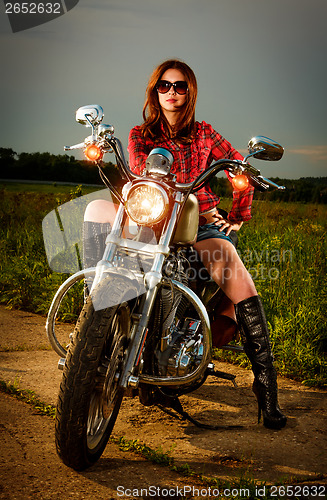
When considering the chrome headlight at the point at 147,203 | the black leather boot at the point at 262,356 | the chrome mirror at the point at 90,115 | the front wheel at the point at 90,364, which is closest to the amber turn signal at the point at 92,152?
the chrome mirror at the point at 90,115

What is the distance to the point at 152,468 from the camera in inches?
98.1

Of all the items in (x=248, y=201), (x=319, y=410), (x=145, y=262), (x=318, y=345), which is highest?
(x=248, y=201)

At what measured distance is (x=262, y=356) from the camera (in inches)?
118

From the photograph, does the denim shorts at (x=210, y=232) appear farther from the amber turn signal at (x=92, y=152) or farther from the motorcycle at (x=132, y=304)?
the amber turn signal at (x=92, y=152)

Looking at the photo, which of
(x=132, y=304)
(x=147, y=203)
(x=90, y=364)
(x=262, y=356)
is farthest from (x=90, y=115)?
(x=262, y=356)

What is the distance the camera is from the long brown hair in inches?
129

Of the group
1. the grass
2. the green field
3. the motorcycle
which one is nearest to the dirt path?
the grass

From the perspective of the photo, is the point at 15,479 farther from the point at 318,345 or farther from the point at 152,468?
the point at 318,345

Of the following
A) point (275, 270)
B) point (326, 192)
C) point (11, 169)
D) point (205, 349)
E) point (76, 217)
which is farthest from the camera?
point (11, 169)

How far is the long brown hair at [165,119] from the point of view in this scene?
129 inches

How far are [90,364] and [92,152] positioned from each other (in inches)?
37.6

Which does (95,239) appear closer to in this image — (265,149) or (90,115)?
(90,115)

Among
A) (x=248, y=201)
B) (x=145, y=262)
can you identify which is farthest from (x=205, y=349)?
(x=248, y=201)

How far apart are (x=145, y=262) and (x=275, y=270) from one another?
8.89ft
